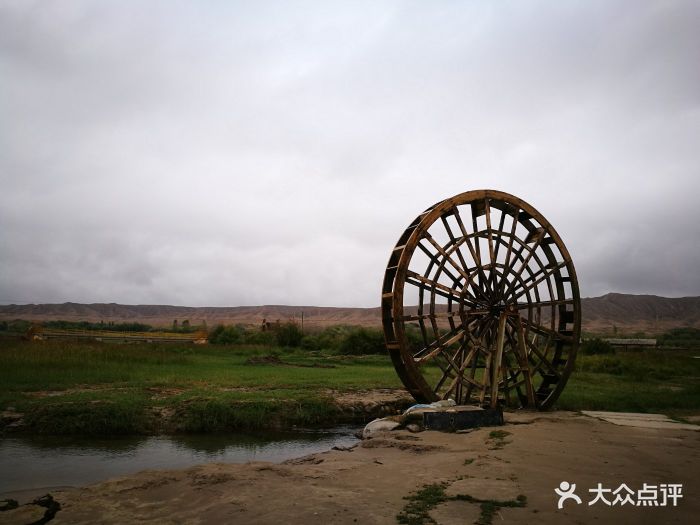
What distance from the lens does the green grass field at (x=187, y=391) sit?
10.9 meters

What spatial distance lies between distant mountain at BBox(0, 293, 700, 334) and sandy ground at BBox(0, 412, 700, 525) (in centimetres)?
8177

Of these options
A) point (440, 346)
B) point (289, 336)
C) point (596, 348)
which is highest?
point (440, 346)

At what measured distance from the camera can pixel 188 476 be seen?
239 inches

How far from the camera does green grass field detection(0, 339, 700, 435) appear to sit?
10.9m

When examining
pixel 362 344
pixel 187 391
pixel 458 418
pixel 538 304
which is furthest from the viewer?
pixel 362 344

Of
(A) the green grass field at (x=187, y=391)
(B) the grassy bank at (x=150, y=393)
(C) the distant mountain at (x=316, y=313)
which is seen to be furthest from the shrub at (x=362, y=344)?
(C) the distant mountain at (x=316, y=313)

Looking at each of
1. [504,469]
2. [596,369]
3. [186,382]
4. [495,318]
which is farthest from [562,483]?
[596,369]

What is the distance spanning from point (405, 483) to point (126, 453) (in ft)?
18.7

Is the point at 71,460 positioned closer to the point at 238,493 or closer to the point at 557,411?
the point at 238,493

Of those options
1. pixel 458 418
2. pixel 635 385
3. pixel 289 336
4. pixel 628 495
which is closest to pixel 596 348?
pixel 635 385

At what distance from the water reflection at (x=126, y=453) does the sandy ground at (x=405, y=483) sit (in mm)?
1977

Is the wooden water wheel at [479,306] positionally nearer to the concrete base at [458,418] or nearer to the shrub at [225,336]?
the concrete base at [458,418]

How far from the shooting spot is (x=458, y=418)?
937 centimetres

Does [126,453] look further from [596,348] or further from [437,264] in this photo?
[596,348]
